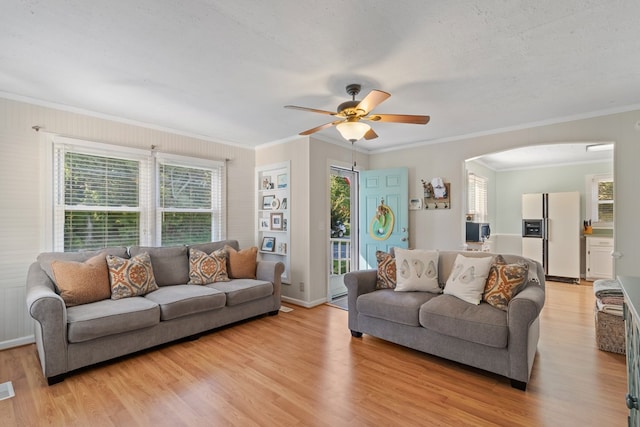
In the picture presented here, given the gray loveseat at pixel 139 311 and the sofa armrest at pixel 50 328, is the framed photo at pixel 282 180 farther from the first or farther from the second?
the sofa armrest at pixel 50 328

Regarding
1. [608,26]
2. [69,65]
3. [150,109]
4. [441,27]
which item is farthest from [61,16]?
[608,26]

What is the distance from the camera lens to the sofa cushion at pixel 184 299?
2.97 meters

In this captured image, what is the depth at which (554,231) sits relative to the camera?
6082 mm

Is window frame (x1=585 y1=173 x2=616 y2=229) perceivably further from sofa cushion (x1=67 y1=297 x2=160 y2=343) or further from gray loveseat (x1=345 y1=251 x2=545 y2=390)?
sofa cushion (x1=67 y1=297 x2=160 y2=343)

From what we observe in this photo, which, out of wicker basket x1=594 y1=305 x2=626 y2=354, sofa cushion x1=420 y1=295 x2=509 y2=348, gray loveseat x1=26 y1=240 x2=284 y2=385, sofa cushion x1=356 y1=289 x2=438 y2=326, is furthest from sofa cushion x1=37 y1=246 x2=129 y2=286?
wicker basket x1=594 y1=305 x2=626 y2=354

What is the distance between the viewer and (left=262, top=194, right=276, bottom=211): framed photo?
16.0 feet

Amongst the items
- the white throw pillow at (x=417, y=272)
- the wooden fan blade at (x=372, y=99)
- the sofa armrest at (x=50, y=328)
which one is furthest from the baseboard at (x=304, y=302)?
the wooden fan blade at (x=372, y=99)

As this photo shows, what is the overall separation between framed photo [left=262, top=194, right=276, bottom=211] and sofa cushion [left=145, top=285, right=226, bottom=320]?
176 cm

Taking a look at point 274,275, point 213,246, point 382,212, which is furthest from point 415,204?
point 213,246

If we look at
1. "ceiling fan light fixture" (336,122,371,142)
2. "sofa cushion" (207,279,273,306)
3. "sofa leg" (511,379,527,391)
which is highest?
"ceiling fan light fixture" (336,122,371,142)

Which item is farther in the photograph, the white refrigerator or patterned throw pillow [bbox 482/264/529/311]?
the white refrigerator

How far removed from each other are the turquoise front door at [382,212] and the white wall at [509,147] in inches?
7.1

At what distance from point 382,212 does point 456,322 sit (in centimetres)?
269

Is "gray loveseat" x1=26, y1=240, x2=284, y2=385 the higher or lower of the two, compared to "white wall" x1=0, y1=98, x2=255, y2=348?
lower
